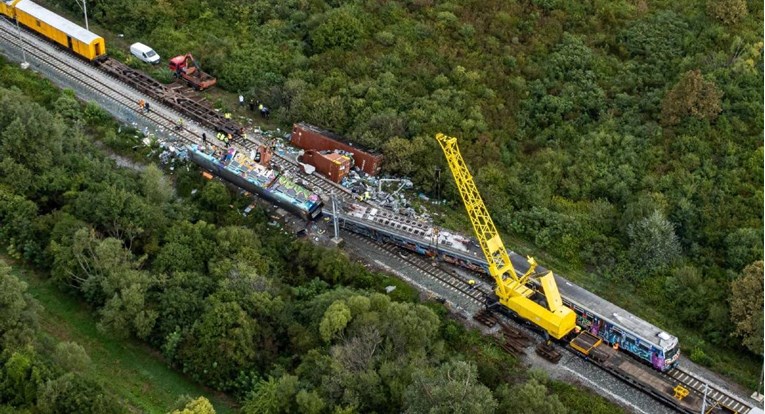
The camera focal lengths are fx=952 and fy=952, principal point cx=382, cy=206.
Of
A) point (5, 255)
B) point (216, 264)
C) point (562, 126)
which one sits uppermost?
point (562, 126)

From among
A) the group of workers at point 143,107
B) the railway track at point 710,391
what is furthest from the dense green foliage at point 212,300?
the group of workers at point 143,107

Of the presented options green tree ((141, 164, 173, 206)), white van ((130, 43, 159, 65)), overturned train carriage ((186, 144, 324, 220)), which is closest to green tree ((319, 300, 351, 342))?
overturned train carriage ((186, 144, 324, 220))

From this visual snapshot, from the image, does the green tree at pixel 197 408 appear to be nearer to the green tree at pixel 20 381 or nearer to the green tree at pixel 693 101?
the green tree at pixel 20 381

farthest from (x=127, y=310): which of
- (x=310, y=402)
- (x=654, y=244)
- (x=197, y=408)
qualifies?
(x=654, y=244)

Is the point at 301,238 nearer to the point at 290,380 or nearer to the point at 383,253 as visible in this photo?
the point at 383,253

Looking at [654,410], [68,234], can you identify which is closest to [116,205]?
[68,234]

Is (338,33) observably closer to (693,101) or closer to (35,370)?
(693,101)
